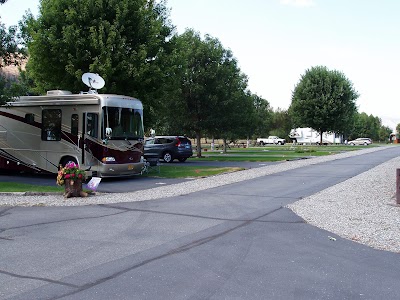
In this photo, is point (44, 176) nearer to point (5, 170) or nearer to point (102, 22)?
point (5, 170)

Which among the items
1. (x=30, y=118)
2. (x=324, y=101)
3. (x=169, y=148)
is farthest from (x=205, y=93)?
(x=324, y=101)

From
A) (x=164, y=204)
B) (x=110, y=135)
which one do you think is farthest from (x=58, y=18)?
(x=164, y=204)

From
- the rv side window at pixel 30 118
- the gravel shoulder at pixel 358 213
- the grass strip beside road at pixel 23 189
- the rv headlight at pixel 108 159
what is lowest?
the grass strip beside road at pixel 23 189

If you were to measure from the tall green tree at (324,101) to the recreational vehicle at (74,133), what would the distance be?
41297 mm

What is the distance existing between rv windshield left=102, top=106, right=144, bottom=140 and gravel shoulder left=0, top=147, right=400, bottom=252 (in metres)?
3.02

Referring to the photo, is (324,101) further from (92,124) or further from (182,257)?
(182,257)

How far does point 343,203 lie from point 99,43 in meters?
12.1

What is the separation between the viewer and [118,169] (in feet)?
52.3

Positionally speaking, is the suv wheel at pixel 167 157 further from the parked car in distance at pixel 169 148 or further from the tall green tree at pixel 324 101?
the tall green tree at pixel 324 101

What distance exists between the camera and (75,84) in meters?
19.2

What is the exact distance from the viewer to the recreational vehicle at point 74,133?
15609mm

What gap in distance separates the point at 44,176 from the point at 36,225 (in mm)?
10968

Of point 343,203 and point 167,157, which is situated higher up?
point 167,157

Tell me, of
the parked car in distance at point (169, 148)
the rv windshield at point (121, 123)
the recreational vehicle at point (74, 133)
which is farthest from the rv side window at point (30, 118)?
the parked car in distance at point (169, 148)
